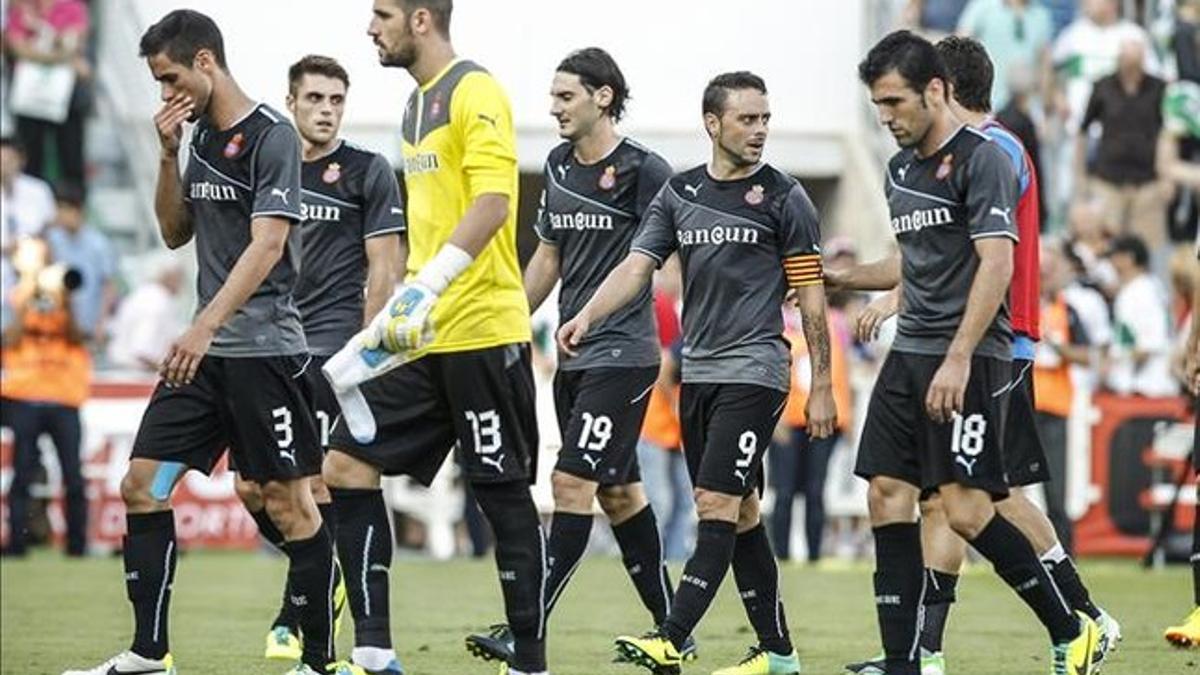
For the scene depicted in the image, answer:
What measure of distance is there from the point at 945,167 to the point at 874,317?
1.04m

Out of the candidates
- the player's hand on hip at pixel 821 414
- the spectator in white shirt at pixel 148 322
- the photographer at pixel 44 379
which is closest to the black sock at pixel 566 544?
the player's hand on hip at pixel 821 414

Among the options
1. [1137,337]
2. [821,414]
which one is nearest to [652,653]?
[821,414]

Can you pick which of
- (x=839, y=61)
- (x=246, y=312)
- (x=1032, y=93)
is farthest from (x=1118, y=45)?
(x=246, y=312)

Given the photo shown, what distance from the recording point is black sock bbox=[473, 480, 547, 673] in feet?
33.2

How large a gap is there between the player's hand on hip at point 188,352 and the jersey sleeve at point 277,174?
0.51 m

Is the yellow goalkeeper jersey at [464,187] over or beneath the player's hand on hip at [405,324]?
over

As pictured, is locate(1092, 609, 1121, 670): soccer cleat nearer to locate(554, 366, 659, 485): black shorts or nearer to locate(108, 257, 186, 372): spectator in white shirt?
locate(554, 366, 659, 485): black shorts

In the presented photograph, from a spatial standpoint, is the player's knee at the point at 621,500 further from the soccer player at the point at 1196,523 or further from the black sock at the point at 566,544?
the soccer player at the point at 1196,523

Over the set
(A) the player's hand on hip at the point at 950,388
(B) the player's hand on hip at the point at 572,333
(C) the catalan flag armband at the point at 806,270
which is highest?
(C) the catalan flag armband at the point at 806,270

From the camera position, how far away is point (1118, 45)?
24.0 metres

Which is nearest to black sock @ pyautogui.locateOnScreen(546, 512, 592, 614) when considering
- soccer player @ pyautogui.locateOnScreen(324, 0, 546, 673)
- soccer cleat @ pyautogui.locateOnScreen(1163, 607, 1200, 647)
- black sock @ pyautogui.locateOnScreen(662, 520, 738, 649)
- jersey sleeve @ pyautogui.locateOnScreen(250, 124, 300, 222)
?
black sock @ pyautogui.locateOnScreen(662, 520, 738, 649)

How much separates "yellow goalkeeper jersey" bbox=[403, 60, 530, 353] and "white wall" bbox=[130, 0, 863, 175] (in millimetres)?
15084

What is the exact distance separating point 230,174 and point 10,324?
10.7 meters

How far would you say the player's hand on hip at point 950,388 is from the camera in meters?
9.95
